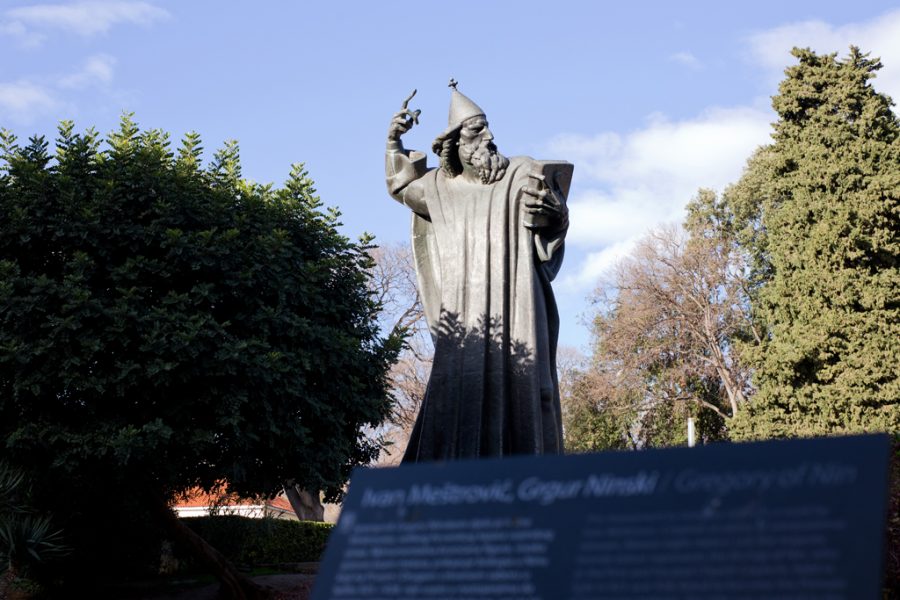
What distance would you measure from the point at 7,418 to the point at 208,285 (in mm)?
A: 4182

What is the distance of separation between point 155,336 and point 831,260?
72.0ft

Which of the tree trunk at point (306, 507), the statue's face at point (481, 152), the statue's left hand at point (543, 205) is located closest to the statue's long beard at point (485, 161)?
the statue's face at point (481, 152)

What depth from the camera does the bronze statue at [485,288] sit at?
292 inches

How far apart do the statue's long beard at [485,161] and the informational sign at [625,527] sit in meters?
4.47

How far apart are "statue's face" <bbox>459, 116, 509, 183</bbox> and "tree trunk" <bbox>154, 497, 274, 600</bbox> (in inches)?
568

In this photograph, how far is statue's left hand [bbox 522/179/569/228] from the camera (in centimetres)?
755

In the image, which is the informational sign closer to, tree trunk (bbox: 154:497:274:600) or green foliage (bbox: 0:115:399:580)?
green foliage (bbox: 0:115:399:580)

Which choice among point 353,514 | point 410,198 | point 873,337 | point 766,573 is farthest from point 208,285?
point 873,337

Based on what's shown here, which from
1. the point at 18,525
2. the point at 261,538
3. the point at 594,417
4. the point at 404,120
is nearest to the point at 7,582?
the point at 18,525

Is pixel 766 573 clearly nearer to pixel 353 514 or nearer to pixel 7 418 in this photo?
pixel 353 514

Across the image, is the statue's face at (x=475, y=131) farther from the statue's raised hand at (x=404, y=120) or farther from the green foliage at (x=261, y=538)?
the green foliage at (x=261, y=538)

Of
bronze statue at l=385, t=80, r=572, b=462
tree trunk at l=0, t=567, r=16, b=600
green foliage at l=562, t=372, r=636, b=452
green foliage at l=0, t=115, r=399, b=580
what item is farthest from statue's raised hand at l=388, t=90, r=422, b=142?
green foliage at l=562, t=372, r=636, b=452

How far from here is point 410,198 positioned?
810 cm

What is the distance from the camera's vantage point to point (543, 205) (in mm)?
7547
